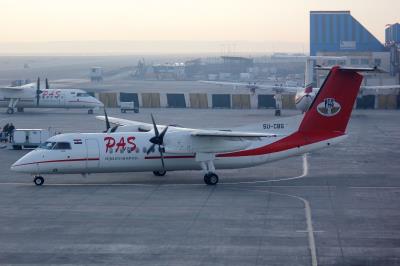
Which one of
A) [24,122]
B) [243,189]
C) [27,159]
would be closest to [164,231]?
[243,189]

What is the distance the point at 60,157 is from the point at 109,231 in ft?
30.4

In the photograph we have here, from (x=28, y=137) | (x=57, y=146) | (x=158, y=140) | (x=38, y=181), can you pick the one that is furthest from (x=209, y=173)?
(x=28, y=137)

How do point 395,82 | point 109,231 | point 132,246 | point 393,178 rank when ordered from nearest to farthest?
point 132,246 < point 109,231 < point 393,178 < point 395,82

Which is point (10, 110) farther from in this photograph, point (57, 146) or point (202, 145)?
point (202, 145)

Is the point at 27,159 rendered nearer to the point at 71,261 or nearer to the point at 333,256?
the point at 71,261

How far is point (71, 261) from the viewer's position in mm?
20641

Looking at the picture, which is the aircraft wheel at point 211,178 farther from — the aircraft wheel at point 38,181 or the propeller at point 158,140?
the aircraft wheel at point 38,181

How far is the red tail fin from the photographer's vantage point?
33.8 meters

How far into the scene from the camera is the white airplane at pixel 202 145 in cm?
3272

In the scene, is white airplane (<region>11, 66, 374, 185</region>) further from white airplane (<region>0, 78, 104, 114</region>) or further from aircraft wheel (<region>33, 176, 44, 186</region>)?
white airplane (<region>0, 78, 104, 114</region>)

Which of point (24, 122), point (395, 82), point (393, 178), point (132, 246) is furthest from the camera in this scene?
point (395, 82)

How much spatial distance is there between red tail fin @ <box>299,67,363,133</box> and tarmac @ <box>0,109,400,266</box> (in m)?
2.70

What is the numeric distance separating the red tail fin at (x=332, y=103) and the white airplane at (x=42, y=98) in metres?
42.9

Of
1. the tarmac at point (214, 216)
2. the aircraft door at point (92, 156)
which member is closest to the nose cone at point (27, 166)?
the tarmac at point (214, 216)
